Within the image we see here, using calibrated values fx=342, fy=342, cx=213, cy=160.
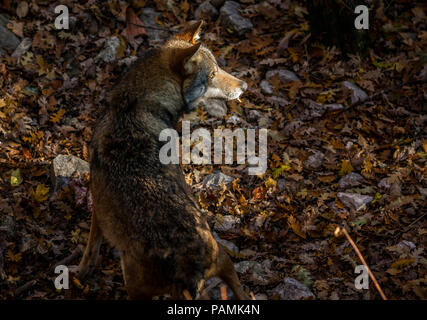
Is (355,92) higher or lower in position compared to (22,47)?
lower

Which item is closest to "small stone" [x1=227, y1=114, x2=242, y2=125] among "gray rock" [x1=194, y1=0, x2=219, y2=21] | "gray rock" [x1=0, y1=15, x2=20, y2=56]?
"gray rock" [x1=194, y1=0, x2=219, y2=21]

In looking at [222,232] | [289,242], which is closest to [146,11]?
[222,232]

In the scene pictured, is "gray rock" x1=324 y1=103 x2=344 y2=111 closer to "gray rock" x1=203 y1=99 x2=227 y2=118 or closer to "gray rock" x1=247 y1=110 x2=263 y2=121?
"gray rock" x1=247 y1=110 x2=263 y2=121

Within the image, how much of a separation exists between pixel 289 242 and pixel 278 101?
2.99 meters

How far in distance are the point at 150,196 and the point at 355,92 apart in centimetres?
501

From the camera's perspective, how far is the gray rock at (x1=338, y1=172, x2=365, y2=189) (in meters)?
5.51

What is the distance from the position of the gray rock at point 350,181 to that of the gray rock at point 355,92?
1744mm

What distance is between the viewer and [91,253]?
433 cm

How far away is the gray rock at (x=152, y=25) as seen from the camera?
7.61 metres

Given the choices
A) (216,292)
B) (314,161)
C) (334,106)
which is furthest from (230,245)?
(334,106)

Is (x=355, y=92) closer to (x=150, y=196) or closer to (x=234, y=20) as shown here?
(x=234, y=20)

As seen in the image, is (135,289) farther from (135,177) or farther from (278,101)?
(278,101)

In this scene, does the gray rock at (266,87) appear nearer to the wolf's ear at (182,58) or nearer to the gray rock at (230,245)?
the wolf's ear at (182,58)

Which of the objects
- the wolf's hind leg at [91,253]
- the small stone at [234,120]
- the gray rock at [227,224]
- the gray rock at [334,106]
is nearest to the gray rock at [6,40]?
the small stone at [234,120]
